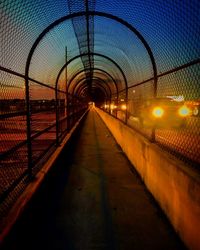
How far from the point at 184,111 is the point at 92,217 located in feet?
39.4

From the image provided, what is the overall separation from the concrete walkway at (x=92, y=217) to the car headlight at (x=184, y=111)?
8938 millimetres

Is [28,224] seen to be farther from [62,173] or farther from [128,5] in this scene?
[128,5]

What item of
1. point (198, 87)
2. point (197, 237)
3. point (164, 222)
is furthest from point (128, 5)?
point (197, 237)

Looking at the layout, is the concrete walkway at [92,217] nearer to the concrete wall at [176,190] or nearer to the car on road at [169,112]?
the concrete wall at [176,190]

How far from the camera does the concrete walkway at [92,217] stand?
12.0 feet

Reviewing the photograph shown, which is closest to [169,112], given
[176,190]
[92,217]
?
[92,217]

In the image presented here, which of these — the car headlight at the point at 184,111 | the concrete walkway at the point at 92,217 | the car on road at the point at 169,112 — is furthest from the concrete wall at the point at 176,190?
the car headlight at the point at 184,111

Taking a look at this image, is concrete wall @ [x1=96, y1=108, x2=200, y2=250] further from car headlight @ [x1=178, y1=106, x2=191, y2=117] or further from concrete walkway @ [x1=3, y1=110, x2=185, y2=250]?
car headlight @ [x1=178, y1=106, x2=191, y2=117]

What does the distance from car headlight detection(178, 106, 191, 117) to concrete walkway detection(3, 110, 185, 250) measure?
352 inches

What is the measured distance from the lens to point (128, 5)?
652 cm

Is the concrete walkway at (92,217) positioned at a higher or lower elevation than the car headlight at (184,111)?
lower

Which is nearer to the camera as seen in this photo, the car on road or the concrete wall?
the concrete wall

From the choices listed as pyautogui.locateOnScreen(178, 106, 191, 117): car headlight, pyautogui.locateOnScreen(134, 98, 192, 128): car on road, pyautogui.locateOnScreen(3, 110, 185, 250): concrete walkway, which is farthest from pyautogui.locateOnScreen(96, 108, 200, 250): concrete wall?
pyautogui.locateOnScreen(178, 106, 191, 117): car headlight

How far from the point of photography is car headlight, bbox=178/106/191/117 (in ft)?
49.7
